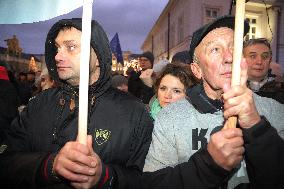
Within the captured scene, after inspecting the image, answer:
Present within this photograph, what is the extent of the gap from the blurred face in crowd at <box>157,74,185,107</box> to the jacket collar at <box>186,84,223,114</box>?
143 centimetres

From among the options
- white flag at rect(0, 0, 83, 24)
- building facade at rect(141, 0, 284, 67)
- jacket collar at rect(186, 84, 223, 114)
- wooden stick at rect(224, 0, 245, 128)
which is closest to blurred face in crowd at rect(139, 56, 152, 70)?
jacket collar at rect(186, 84, 223, 114)

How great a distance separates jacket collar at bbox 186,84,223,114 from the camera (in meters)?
2.29

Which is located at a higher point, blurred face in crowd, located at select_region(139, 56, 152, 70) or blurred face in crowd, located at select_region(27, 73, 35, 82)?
blurred face in crowd, located at select_region(139, 56, 152, 70)

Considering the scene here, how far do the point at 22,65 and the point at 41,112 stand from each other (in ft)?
129

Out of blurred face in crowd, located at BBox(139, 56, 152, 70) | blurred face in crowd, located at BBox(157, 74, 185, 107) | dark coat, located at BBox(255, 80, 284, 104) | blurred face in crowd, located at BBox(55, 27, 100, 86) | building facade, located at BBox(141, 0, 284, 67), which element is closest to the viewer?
blurred face in crowd, located at BBox(55, 27, 100, 86)

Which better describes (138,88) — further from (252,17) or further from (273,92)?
(252,17)

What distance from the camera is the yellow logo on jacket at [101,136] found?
2.31 m

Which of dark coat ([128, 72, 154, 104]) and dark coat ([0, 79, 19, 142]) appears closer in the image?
dark coat ([0, 79, 19, 142])

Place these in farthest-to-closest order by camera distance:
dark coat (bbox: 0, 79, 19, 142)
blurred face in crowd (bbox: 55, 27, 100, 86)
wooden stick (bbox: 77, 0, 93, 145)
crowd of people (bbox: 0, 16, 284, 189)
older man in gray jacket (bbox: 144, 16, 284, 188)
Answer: dark coat (bbox: 0, 79, 19, 142) → blurred face in crowd (bbox: 55, 27, 100, 86) → crowd of people (bbox: 0, 16, 284, 189) → older man in gray jacket (bbox: 144, 16, 284, 188) → wooden stick (bbox: 77, 0, 93, 145)

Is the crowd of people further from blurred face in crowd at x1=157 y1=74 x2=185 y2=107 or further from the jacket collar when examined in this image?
blurred face in crowd at x1=157 y1=74 x2=185 y2=107

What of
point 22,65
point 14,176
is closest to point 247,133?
point 14,176

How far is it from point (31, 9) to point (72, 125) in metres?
0.96

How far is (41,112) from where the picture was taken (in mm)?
2475

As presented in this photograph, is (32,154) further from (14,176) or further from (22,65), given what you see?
(22,65)
